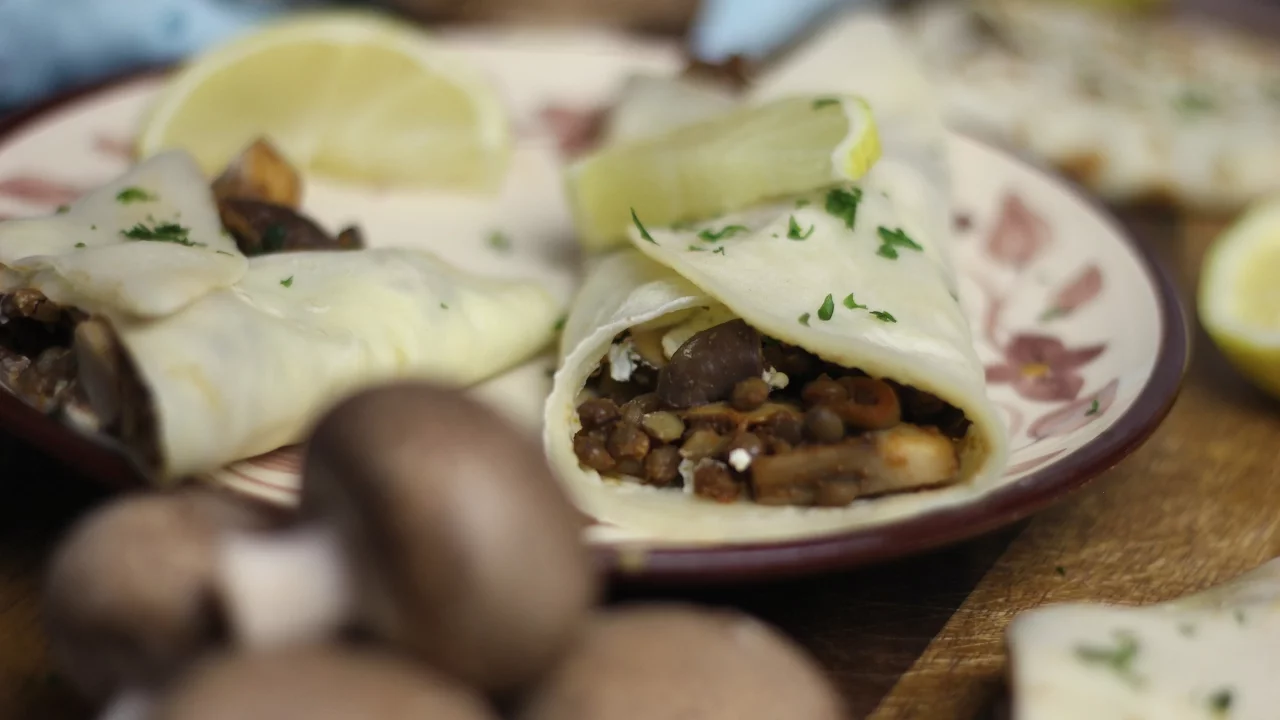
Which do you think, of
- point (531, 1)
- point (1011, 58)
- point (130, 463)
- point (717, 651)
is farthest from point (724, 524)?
point (1011, 58)

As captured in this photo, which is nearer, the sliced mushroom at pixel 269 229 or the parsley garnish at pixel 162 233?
the parsley garnish at pixel 162 233

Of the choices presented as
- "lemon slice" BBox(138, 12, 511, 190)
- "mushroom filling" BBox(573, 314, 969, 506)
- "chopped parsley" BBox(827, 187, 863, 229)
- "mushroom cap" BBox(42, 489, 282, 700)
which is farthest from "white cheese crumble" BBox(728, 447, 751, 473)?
"lemon slice" BBox(138, 12, 511, 190)

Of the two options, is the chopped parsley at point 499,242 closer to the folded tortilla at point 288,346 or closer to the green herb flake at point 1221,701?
the folded tortilla at point 288,346

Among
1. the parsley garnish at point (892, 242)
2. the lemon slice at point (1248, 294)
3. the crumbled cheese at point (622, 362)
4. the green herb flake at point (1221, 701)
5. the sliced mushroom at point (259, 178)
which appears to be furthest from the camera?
the sliced mushroom at point (259, 178)

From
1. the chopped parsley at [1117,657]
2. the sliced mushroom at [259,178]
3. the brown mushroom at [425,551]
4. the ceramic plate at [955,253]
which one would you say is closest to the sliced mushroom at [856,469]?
the ceramic plate at [955,253]

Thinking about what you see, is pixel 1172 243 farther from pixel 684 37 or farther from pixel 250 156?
pixel 250 156

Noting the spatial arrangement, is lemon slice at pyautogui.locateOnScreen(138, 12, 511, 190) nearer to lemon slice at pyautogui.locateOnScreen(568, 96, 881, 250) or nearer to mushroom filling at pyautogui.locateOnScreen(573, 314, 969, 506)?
lemon slice at pyautogui.locateOnScreen(568, 96, 881, 250)
